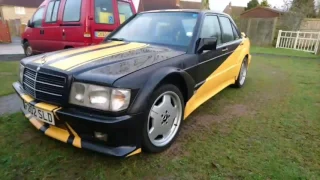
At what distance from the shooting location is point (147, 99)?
6.10ft

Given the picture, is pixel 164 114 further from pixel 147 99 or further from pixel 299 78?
pixel 299 78

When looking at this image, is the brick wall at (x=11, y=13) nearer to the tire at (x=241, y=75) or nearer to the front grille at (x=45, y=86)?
the tire at (x=241, y=75)

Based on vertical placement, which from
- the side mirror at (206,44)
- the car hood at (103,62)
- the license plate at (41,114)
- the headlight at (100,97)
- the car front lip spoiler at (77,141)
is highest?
the side mirror at (206,44)

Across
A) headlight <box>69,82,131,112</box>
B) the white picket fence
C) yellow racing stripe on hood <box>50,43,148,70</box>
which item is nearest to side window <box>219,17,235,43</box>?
yellow racing stripe on hood <box>50,43,148,70</box>

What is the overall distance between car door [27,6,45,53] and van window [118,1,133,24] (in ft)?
7.16

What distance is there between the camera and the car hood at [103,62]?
1791 millimetres

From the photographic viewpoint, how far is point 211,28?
10.5ft

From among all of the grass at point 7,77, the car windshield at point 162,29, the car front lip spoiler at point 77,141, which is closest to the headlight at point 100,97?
the car front lip spoiler at point 77,141

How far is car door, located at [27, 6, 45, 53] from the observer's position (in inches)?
231

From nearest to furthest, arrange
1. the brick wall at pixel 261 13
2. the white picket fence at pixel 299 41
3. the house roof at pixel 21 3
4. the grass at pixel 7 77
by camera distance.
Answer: the grass at pixel 7 77 < the white picket fence at pixel 299 41 < the brick wall at pixel 261 13 < the house roof at pixel 21 3

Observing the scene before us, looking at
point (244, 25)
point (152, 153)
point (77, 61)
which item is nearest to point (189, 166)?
point (152, 153)

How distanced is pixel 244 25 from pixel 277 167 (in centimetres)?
1522

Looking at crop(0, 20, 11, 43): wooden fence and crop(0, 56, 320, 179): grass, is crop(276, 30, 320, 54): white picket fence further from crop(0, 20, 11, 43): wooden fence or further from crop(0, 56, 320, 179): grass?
crop(0, 20, 11, 43): wooden fence

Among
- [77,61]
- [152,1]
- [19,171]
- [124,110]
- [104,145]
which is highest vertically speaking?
[152,1]
